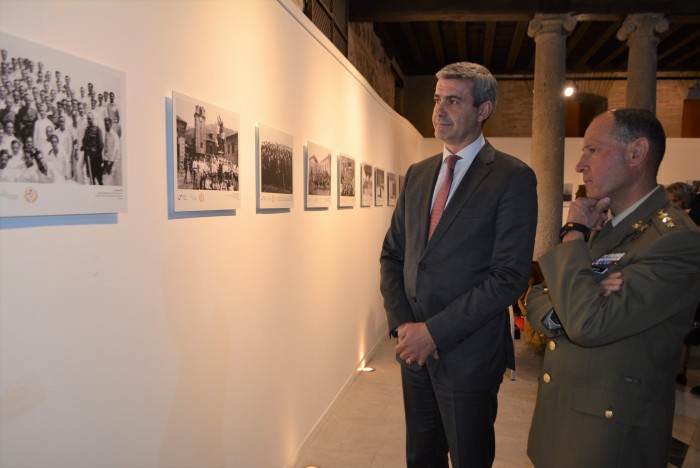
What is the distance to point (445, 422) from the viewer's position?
6.15 ft

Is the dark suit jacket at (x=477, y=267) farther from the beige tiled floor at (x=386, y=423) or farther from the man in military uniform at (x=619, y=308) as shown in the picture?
the beige tiled floor at (x=386, y=423)

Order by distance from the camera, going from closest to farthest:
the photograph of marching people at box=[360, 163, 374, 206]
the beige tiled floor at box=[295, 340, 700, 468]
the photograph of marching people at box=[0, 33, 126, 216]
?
the photograph of marching people at box=[0, 33, 126, 216] → the beige tiled floor at box=[295, 340, 700, 468] → the photograph of marching people at box=[360, 163, 374, 206]

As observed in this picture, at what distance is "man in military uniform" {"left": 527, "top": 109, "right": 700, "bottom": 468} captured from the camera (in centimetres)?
135

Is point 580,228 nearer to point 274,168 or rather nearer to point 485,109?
point 485,109

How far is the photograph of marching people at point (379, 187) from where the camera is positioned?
5879 millimetres

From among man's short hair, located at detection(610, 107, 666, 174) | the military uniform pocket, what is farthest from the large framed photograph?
the military uniform pocket

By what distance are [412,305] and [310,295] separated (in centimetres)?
164

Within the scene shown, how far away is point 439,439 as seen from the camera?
2006 millimetres

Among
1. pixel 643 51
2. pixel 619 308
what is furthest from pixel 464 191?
pixel 643 51

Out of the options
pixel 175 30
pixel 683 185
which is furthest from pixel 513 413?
pixel 175 30

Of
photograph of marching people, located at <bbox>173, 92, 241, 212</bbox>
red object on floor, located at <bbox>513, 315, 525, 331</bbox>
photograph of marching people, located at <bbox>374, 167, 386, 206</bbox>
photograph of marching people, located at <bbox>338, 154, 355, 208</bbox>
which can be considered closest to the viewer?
photograph of marching people, located at <bbox>173, 92, 241, 212</bbox>

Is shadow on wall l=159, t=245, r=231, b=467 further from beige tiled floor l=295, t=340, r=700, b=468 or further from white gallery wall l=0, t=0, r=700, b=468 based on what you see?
beige tiled floor l=295, t=340, r=700, b=468

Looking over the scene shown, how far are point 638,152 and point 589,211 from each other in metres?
0.22

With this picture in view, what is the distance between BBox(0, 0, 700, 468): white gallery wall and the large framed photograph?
7cm
